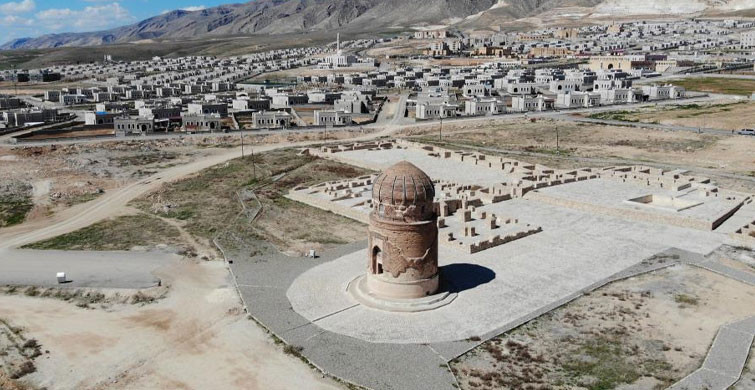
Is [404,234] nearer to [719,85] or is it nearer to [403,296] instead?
[403,296]

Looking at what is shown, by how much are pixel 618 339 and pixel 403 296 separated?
8.41 m

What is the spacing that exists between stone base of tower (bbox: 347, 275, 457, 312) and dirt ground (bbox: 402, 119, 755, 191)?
33.4m

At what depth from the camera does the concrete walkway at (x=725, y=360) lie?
19062 millimetres

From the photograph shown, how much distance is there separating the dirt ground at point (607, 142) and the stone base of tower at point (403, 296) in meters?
33.4

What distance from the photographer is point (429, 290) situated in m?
25.8

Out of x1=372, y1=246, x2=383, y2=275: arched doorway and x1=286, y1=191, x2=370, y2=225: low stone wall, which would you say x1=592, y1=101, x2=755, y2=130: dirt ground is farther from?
x1=372, y1=246, x2=383, y2=275: arched doorway

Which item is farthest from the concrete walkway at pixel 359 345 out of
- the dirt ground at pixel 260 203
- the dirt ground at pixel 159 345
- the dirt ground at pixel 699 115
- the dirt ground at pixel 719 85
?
the dirt ground at pixel 719 85

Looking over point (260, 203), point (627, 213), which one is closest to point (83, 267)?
point (260, 203)

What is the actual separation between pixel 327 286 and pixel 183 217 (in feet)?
55.0

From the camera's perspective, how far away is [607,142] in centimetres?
7031

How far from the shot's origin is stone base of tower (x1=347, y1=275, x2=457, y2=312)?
978 inches

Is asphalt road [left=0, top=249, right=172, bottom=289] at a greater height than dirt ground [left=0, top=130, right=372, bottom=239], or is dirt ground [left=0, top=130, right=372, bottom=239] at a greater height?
dirt ground [left=0, top=130, right=372, bottom=239]

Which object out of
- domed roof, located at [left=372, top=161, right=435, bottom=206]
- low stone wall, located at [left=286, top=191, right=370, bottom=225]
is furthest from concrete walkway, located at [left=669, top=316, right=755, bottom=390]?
low stone wall, located at [left=286, top=191, right=370, bottom=225]

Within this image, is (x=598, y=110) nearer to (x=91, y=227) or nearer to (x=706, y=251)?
(x=706, y=251)
